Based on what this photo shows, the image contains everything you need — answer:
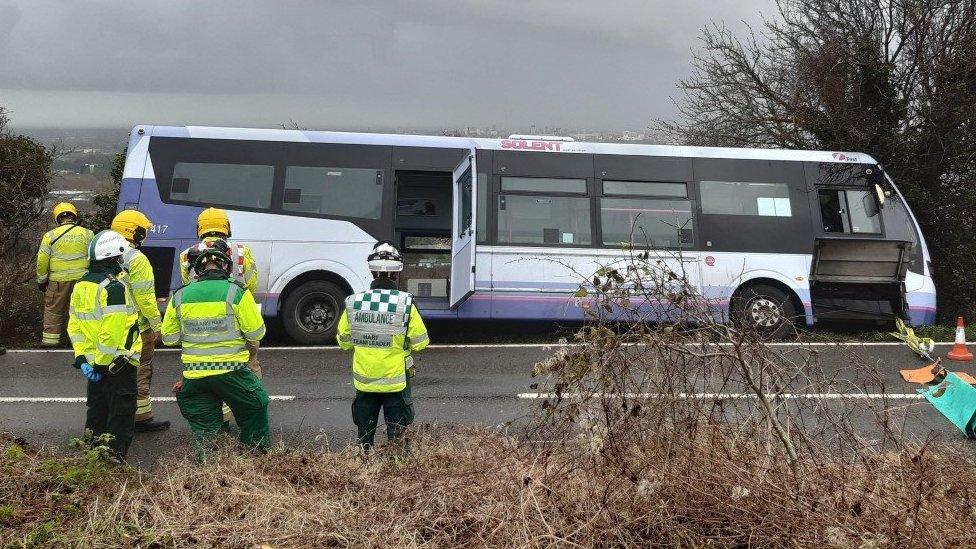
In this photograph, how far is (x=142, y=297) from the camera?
5.93m

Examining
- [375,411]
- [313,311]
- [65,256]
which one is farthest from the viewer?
[313,311]

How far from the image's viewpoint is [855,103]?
43.9 ft

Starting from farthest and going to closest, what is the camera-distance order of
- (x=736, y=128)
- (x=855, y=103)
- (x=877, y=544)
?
(x=736, y=128) → (x=855, y=103) → (x=877, y=544)

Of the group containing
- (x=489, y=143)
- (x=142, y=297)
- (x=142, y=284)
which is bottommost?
(x=142, y=297)

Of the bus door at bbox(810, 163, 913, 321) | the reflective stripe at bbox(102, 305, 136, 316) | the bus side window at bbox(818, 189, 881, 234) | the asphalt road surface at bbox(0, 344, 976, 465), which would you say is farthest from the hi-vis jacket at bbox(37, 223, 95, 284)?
the bus side window at bbox(818, 189, 881, 234)

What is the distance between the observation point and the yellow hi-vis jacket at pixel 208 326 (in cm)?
506

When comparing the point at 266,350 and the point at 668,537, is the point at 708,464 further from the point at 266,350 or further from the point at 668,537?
the point at 266,350

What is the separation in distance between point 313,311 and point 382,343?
19.5 ft

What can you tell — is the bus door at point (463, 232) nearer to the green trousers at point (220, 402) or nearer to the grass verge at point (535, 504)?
the green trousers at point (220, 402)

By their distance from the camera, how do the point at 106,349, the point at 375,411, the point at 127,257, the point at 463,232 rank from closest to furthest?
the point at 375,411 < the point at 106,349 < the point at 127,257 < the point at 463,232

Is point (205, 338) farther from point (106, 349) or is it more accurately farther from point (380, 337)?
point (380, 337)

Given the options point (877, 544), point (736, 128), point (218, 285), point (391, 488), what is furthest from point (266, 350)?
point (736, 128)

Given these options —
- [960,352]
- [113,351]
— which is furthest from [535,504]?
[960,352]

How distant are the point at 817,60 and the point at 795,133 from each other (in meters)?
1.42
